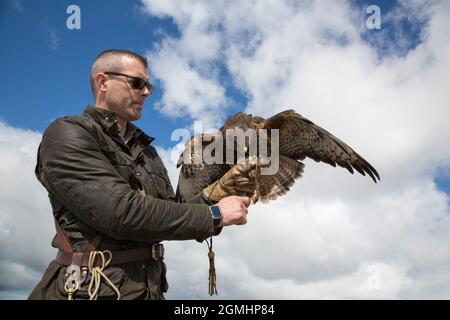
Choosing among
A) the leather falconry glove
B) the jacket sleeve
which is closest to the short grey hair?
the jacket sleeve

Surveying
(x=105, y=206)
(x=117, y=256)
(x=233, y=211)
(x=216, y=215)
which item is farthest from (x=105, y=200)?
(x=233, y=211)

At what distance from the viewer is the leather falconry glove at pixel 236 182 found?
352 centimetres

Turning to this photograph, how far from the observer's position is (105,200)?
2.48 m

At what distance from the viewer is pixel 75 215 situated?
2.71 meters

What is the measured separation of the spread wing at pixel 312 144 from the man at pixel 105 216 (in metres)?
3.14

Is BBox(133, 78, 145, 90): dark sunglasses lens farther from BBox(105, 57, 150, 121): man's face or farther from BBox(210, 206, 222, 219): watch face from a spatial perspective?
BBox(210, 206, 222, 219): watch face

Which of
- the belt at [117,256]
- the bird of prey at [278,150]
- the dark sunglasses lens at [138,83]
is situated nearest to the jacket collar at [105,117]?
the dark sunglasses lens at [138,83]

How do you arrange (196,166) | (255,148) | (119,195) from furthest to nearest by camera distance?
(255,148) < (196,166) < (119,195)

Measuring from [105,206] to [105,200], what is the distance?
0.04 meters

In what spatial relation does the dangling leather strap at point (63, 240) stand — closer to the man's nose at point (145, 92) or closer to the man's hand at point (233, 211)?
the man's hand at point (233, 211)

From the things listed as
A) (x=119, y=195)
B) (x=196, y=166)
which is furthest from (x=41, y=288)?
(x=196, y=166)

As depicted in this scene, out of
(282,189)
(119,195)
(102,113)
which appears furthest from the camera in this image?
(282,189)
